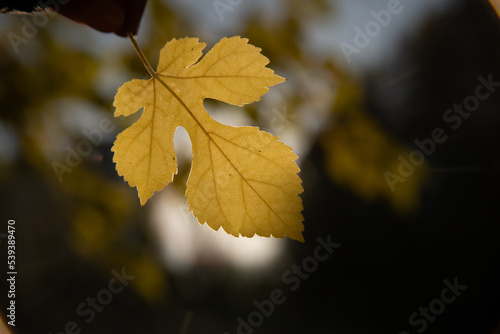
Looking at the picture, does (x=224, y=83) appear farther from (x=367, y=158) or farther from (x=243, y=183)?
(x=367, y=158)

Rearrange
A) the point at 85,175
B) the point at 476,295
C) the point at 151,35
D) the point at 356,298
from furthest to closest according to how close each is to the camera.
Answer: the point at 356,298 → the point at 476,295 → the point at 85,175 → the point at 151,35

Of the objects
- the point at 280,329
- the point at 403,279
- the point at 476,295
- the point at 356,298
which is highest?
the point at 476,295

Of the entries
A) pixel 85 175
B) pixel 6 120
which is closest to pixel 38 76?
pixel 6 120

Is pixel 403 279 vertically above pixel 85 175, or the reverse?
pixel 85 175

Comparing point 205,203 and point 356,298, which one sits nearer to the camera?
point 205,203

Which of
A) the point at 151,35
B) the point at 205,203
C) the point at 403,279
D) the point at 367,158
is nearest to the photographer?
the point at 205,203

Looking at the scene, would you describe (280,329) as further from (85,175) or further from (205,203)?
(205,203)
